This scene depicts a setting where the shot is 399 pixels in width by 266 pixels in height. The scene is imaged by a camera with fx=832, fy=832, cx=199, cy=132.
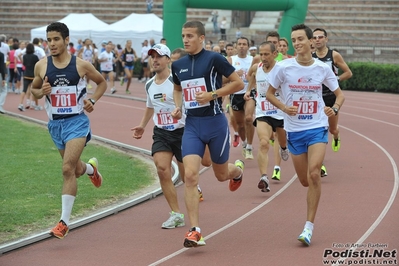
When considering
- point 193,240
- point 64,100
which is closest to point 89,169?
point 64,100

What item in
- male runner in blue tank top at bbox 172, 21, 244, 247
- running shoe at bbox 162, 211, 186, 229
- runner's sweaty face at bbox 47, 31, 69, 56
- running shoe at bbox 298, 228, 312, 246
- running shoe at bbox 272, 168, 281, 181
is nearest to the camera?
running shoe at bbox 298, 228, 312, 246

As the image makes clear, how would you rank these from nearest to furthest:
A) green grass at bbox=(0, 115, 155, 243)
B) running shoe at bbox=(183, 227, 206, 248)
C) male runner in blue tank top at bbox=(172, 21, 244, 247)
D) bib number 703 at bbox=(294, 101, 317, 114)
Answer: running shoe at bbox=(183, 227, 206, 248) < male runner in blue tank top at bbox=(172, 21, 244, 247) < bib number 703 at bbox=(294, 101, 317, 114) < green grass at bbox=(0, 115, 155, 243)

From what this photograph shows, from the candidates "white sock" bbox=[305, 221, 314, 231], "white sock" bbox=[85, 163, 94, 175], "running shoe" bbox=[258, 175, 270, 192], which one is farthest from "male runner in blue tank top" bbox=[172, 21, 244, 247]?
"running shoe" bbox=[258, 175, 270, 192]

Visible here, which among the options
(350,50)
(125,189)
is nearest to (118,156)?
(125,189)

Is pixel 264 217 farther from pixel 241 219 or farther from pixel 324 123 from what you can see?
pixel 324 123

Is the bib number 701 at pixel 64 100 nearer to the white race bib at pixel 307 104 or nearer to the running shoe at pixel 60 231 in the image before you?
the running shoe at pixel 60 231

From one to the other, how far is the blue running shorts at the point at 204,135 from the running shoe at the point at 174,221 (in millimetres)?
962

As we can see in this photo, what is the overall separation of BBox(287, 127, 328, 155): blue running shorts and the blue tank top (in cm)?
218

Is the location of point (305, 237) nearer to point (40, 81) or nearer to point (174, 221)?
point (174, 221)

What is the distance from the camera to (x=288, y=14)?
→ 2512cm

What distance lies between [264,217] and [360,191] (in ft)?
7.11

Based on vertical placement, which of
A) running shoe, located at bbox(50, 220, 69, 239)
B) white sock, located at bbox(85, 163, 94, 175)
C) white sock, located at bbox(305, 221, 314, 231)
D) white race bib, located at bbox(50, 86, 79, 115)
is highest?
white race bib, located at bbox(50, 86, 79, 115)

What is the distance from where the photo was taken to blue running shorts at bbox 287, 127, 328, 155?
26.8ft

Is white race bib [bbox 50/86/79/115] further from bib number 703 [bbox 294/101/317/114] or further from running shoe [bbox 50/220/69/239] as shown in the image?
bib number 703 [bbox 294/101/317/114]
